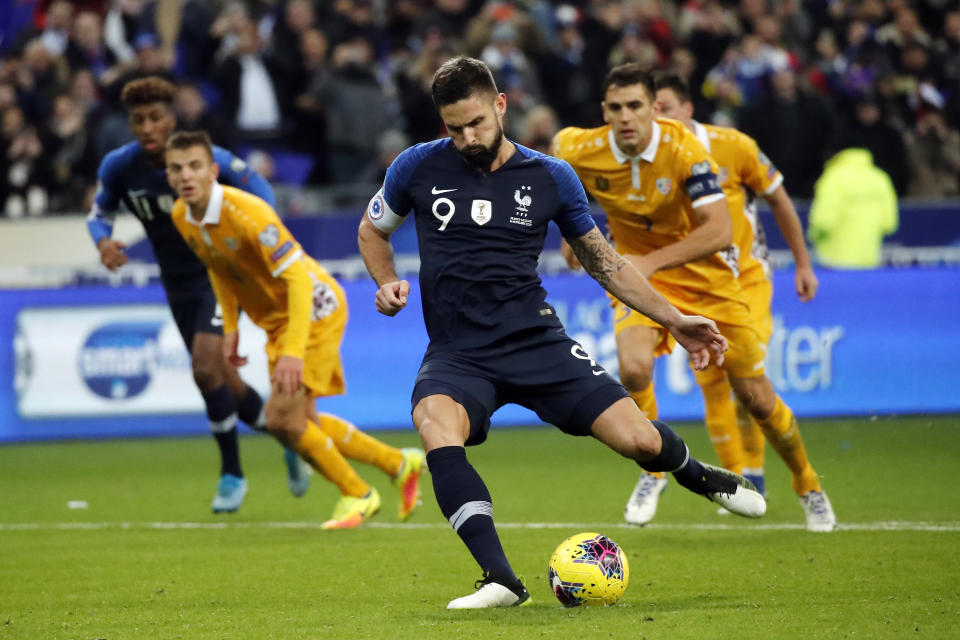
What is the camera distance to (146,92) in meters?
9.62

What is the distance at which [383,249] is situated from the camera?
6480 mm

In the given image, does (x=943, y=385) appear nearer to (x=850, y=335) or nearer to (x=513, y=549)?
(x=850, y=335)

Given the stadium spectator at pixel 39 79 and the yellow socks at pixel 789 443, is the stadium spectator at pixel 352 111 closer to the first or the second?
the stadium spectator at pixel 39 79

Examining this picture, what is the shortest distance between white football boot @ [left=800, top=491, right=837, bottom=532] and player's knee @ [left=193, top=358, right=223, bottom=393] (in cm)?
383

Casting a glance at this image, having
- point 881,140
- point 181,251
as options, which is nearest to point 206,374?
point 181,251

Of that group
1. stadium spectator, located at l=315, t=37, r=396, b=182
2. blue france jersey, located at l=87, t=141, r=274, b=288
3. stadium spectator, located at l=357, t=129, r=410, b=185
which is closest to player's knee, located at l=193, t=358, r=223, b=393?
blue france jersey, located at l=87, t=141, r=274, b=288

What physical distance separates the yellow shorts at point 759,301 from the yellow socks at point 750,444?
0.62 m

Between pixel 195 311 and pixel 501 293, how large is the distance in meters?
4.36

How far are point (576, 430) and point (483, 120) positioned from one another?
1.30m

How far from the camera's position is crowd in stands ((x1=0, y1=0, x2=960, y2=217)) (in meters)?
17.0

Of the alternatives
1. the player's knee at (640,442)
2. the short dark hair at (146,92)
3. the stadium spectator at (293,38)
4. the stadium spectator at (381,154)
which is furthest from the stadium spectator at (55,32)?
the player's knee at (640,442)

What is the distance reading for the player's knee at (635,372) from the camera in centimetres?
800

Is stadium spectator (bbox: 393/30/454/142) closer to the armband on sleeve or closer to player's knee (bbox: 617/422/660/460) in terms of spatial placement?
the armband on sleeve

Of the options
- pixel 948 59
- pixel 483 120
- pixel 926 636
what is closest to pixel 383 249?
pixel 483 120
